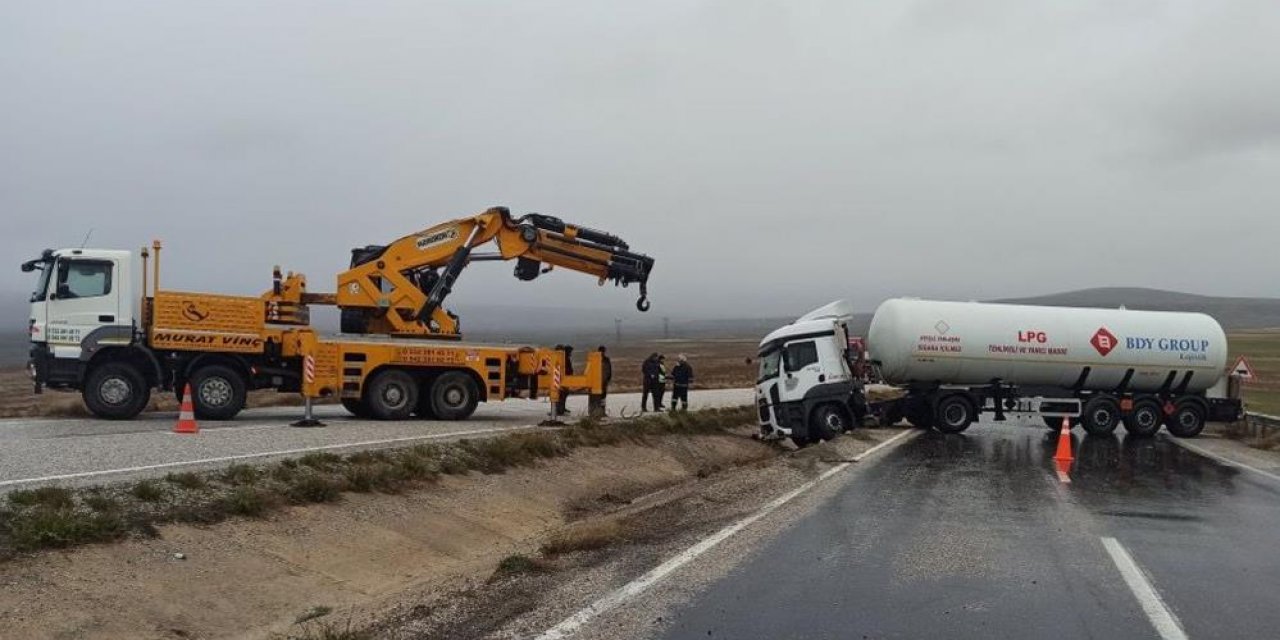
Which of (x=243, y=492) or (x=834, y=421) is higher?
(x=243, y=492)

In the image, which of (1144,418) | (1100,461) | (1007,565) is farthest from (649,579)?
(1144,418)

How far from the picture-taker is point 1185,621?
21.0 feet

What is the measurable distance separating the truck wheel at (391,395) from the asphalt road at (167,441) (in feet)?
1.24

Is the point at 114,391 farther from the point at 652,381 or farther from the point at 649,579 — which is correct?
the point at 649,579

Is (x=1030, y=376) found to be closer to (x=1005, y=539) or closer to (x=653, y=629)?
(x=1005, y=539)

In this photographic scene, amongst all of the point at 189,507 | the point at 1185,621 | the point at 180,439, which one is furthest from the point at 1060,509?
the point at 180,439

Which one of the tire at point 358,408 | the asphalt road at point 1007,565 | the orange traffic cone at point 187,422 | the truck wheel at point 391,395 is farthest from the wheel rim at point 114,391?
the asphalt road at point 1007,565

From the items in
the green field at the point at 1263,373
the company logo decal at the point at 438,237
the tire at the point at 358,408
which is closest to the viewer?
the tire at the point at 358,408

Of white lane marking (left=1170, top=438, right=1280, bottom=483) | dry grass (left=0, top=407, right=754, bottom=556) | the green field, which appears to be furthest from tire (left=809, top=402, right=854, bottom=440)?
the green field

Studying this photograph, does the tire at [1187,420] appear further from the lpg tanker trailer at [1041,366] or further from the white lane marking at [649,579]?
the white lane marking at [649,579]

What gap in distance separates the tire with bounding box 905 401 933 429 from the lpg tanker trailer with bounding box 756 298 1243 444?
3 cm

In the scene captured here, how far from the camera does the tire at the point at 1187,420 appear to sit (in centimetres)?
2542

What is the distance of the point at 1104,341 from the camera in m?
25.1

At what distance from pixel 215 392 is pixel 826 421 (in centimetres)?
1171
